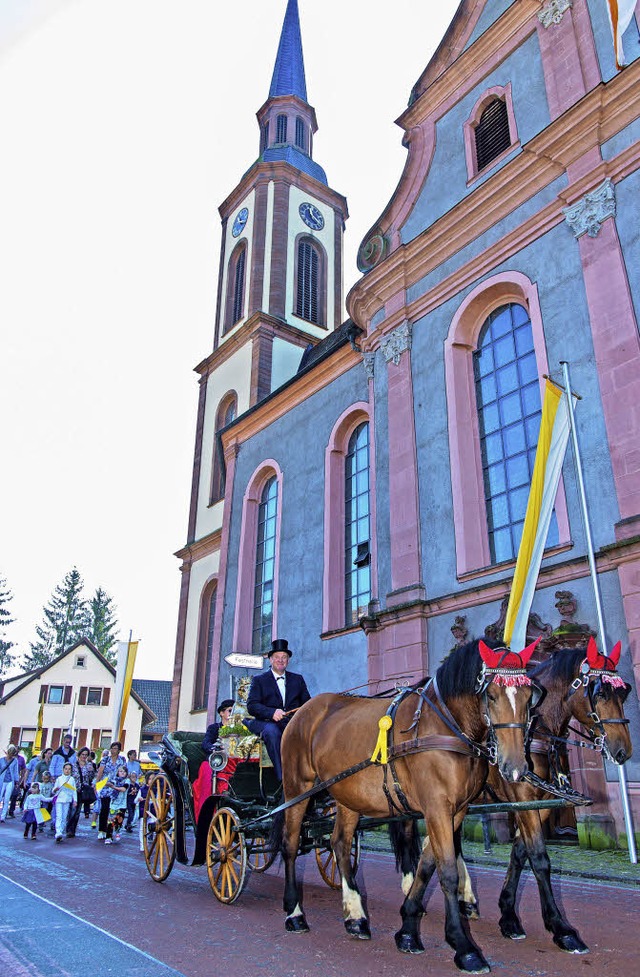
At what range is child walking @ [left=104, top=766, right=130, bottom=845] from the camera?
13023 mm

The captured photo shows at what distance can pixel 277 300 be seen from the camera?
29.7 m

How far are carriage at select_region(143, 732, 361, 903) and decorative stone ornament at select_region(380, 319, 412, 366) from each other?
33.0 ft

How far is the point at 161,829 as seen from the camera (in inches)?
320

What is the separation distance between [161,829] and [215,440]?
68.4 feet

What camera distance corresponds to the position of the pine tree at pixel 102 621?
65.1 m

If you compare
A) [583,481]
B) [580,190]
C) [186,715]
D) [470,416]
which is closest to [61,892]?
[583,481]

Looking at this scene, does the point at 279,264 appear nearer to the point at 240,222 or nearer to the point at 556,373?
the point at 240,222

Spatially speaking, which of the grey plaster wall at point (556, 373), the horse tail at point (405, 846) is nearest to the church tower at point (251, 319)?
the grey plaster wall at point (556, 373)

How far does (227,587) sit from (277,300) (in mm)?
13092

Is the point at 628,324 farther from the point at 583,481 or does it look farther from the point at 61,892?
the point at 61,892

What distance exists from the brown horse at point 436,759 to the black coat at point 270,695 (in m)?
1.38

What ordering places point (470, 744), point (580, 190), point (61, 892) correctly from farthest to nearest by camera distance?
point (580, 190) < point (61, 892) < point (470, 744)

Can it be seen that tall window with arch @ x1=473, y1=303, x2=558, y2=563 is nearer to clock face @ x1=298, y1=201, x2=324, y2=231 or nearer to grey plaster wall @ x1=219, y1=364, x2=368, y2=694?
grey plaster wall @ x1=219, y1=364, x2=368, y2=694

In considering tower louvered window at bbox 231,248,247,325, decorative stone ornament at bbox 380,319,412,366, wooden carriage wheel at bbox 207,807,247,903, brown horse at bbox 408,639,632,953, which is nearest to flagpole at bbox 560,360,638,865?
brown horse at bbox 408,639,632,953
